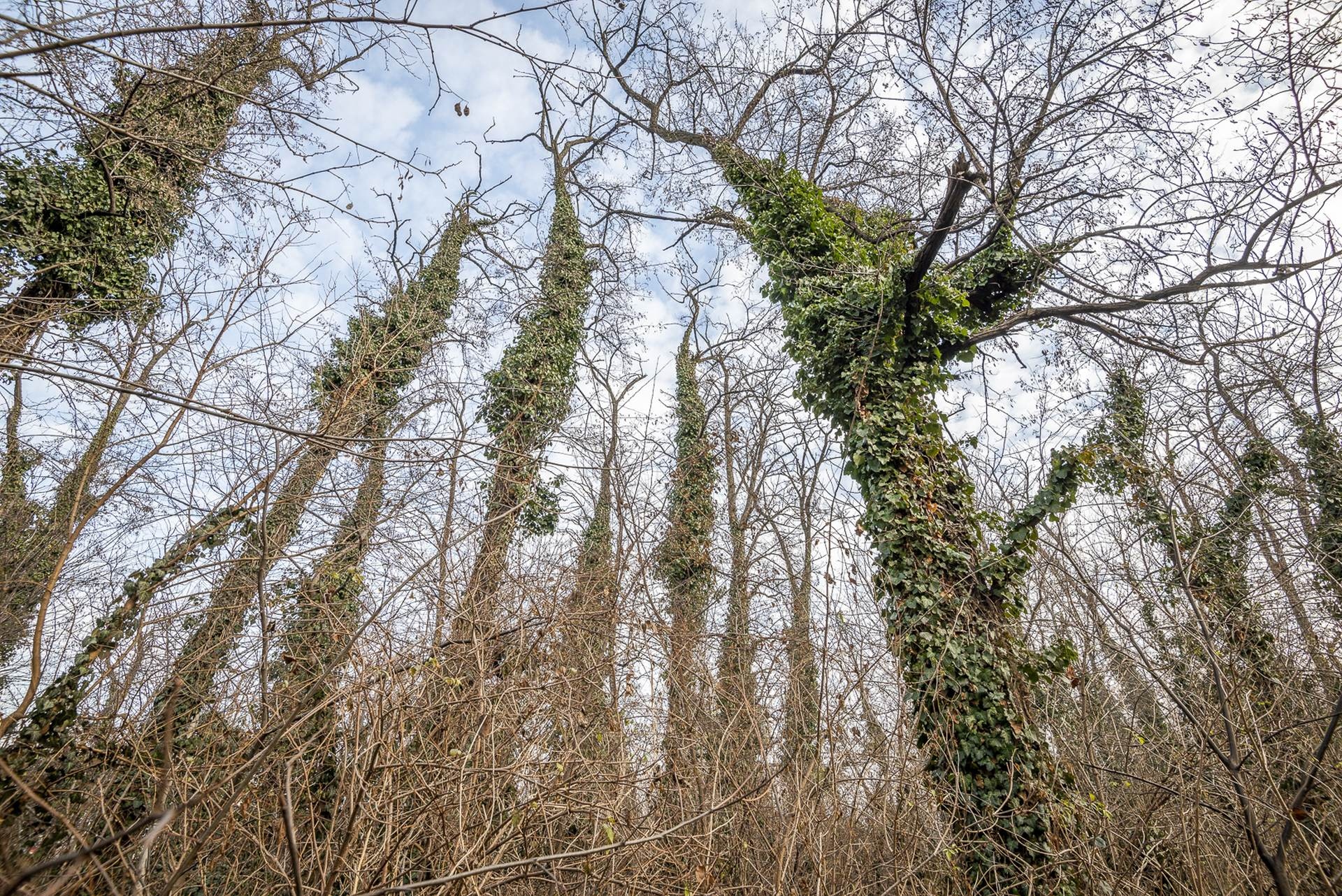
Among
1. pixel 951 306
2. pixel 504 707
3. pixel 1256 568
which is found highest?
pixel 951 306

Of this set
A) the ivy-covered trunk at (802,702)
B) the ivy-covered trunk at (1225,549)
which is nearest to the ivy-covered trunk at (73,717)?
the ivy-covered trunk at (802,702)

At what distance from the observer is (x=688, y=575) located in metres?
10.7

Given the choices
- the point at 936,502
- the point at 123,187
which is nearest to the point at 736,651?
the point at 936,502

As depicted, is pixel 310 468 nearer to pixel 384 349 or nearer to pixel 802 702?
pixel 384 349

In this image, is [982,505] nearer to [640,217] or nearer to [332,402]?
[332,402]

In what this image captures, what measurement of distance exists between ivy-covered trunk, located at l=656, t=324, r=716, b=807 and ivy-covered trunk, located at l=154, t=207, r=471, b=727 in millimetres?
2530

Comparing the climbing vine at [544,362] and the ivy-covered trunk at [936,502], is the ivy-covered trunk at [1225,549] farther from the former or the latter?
the climbing vine at [544,362]

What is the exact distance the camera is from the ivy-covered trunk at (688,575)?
13.3 ft

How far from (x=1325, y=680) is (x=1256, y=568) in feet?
3.26

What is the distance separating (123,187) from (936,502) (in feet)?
21.3

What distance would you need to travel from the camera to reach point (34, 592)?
4.72 m

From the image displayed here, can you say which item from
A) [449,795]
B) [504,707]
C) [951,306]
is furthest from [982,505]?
[449,795]

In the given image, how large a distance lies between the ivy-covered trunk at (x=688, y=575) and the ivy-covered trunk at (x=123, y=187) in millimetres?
3614

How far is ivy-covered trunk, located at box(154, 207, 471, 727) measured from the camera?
361 centimetres
